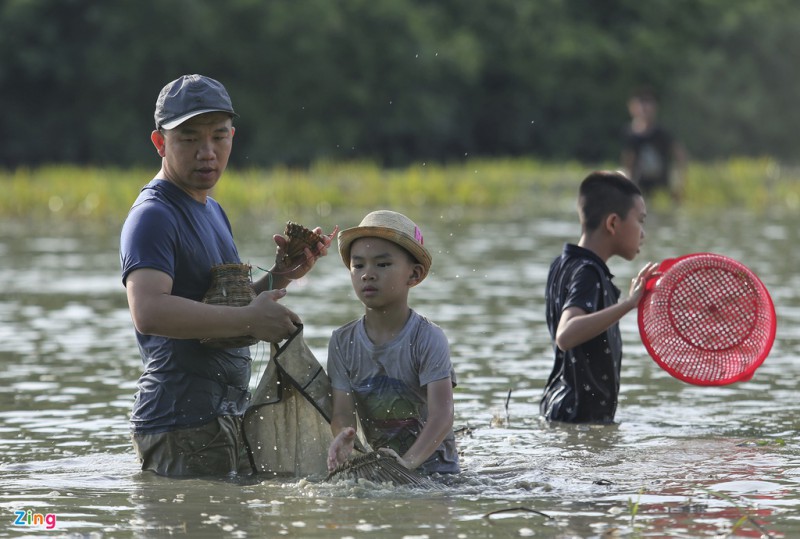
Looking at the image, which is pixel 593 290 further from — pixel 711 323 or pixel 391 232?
pixel 391 232

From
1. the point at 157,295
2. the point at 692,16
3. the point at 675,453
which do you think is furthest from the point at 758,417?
the point at 692,16

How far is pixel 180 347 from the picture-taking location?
5.90 metres

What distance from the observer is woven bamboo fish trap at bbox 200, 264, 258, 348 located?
577cm

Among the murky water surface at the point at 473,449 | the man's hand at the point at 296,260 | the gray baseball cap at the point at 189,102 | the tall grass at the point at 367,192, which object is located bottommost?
the murky water surface at the point at 473,449

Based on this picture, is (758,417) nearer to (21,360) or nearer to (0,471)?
(0,471)

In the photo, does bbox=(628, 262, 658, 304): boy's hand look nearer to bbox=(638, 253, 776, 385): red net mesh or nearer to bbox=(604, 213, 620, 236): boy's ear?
bbox=(638, 253, 776, 385): red net mesh

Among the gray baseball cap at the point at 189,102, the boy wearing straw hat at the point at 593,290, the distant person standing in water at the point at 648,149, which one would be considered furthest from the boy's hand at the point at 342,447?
the distant person standing in water at the point at 648,149

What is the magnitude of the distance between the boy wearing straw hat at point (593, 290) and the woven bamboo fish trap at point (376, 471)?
146cm

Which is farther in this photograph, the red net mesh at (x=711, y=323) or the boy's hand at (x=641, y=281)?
the red net mesh at (x=711, y=323)

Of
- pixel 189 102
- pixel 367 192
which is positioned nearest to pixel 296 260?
pixel 189 102

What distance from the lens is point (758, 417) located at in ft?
25.9

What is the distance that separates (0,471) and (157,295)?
4.84 feet

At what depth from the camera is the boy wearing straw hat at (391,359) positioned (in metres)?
5.69

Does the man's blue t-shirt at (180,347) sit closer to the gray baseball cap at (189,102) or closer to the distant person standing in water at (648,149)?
the gray baseball cap at (189,102)
